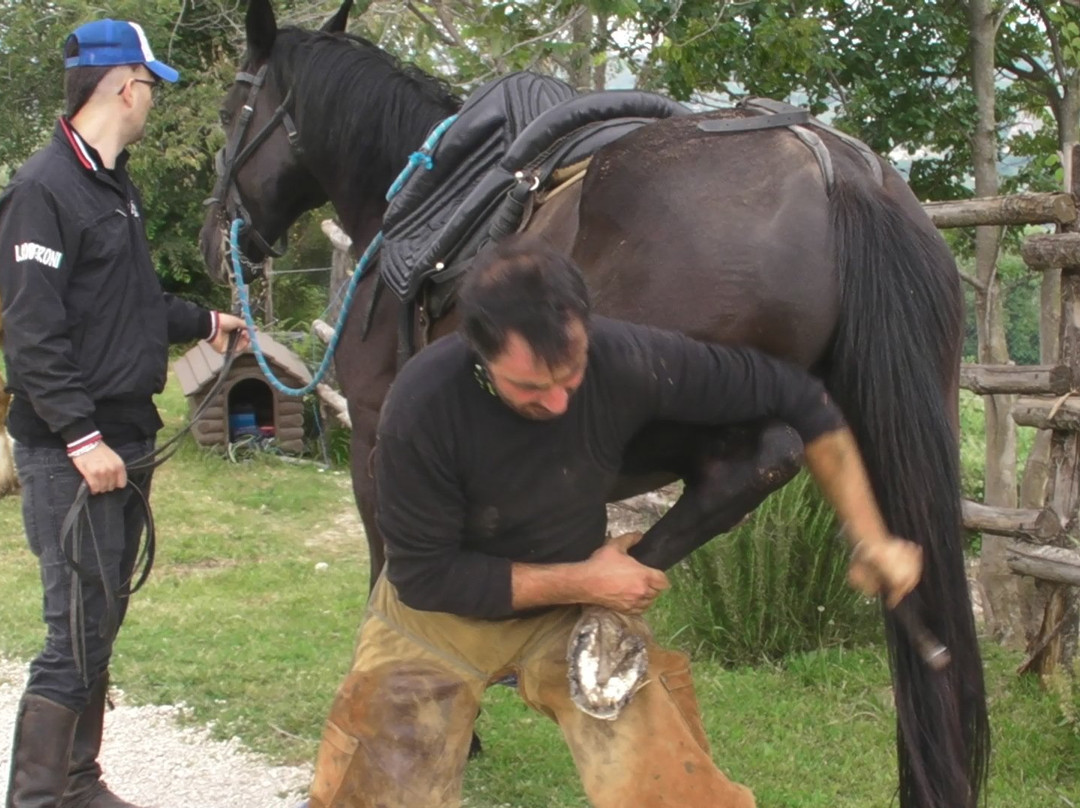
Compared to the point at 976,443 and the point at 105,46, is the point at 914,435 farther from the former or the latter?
the point at 976,443

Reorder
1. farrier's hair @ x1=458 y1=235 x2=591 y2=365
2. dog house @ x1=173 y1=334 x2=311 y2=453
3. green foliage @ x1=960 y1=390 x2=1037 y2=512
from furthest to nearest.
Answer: green foliage @ x1=960 y1=390 x2=1037 y2=512 → dog house @ x1=173 y1=334 x2=311 y2=453 → farrier's hair @ x1=458 y1=235 x2=591 y2=365

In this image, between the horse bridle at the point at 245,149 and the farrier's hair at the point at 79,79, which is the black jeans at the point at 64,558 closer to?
the farrier's hair at the point at 79,79

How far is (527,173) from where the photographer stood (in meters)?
3.30

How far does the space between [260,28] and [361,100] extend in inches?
20.4

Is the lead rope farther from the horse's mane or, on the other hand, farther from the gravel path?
the horse's mane

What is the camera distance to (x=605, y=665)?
2.49 m

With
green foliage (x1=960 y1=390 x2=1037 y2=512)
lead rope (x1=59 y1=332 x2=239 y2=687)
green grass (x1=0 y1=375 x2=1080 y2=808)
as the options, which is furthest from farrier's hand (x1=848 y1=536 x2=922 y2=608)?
green foliage (x1=960 y1=390 x2=1037 y2=512)

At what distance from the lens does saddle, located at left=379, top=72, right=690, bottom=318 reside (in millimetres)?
3299

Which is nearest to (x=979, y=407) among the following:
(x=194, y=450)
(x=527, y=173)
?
(x=194, y=450)

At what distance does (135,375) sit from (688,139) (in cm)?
166

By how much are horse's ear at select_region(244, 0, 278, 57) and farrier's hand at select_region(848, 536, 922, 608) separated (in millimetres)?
2973

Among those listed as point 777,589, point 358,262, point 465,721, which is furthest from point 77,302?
point 777,589

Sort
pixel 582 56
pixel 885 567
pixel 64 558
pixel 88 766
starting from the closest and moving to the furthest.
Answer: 1. pixel 885 567
2. pixel 64 558
3. pixel 88 766
4. pixel 582 56

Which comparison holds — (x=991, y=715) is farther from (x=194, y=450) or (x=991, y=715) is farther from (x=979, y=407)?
(x=979, y=407)
